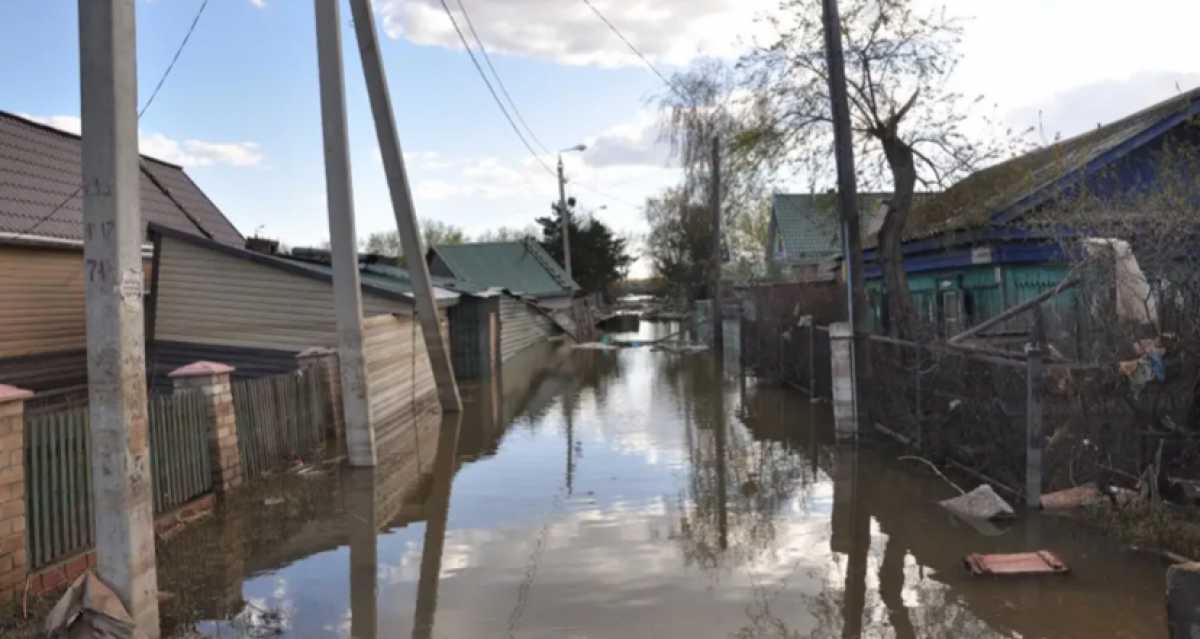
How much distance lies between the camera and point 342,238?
11016 mm

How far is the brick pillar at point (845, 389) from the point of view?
39.4 ft

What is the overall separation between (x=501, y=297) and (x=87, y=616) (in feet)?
84.8

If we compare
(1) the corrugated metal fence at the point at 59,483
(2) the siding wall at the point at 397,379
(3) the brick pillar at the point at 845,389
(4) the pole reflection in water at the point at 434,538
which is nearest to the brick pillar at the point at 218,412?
(1) the corrugated metal fence at the point at 59,483

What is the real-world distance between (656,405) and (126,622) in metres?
12.7

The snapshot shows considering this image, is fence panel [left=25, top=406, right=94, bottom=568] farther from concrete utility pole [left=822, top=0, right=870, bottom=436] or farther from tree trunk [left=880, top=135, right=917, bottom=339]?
tree trunk [left=880, top=135, right=917, bottom=339]

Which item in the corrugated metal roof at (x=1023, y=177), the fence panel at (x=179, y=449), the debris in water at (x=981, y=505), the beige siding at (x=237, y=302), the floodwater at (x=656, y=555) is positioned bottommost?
the floodwater at (x=656, y=555)

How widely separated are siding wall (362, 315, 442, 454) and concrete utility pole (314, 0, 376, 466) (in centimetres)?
123

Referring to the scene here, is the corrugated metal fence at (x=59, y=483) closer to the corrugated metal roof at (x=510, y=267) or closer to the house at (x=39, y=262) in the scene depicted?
the house at (x=39, y=262)

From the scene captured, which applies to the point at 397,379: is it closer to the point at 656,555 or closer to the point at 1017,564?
the point at 656,555

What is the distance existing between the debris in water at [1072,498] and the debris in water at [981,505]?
307 millimetres

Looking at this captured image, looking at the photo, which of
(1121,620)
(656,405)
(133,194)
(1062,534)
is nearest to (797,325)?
(656,405)

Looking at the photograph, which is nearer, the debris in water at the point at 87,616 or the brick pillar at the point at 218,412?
the debris in water at the point at 87,616

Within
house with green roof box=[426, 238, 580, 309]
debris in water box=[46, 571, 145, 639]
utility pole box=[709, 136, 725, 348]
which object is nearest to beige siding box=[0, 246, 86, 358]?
debris in water box=[46, 571, 145, 639]

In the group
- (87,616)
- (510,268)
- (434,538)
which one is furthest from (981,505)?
(510,268)
